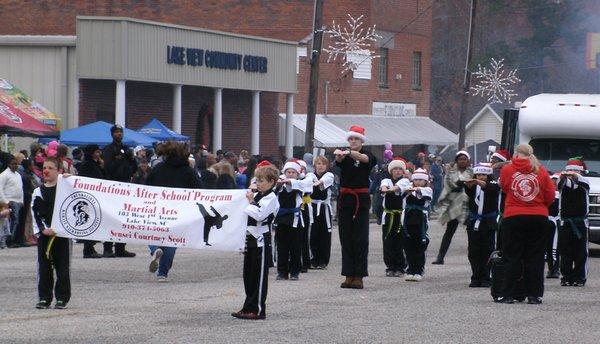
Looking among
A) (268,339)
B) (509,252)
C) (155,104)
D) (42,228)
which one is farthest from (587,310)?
(155,104)

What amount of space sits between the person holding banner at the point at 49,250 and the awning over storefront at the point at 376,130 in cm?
3007

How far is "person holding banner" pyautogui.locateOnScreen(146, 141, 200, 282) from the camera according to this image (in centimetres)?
1708

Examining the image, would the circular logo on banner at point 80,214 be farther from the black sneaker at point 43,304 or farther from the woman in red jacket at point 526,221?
the woman in red jacket at point 526,221

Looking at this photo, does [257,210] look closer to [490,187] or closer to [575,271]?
[490,187]

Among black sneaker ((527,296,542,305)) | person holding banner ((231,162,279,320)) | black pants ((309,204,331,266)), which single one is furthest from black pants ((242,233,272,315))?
black pants ((309,204,331,266))

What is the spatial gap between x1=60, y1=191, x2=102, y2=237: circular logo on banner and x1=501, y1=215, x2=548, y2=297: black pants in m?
4.39

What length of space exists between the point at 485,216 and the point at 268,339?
604cm

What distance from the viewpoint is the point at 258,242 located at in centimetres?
1334

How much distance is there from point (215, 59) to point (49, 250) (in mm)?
28121

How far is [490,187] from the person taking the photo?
672 inches

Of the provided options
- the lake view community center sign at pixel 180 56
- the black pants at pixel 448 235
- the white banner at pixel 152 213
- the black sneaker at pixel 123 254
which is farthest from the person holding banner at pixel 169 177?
the lake view community center sign at pixel 180 56

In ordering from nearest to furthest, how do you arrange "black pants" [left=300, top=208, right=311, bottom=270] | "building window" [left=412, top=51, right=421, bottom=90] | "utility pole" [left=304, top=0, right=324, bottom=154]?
"black pants" [left=300, top=208, right=311, bottom=270]
"utility pole" [left=304, top=0, right=324, bottom=154]
"building window" [left=412, top=51, right=421, bottom=90]

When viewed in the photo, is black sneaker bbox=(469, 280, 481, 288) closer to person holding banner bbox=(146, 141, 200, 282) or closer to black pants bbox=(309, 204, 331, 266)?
black pants bbox=(309, 204, 331, 266)

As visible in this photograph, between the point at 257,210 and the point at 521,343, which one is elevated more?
the point at 257,210
